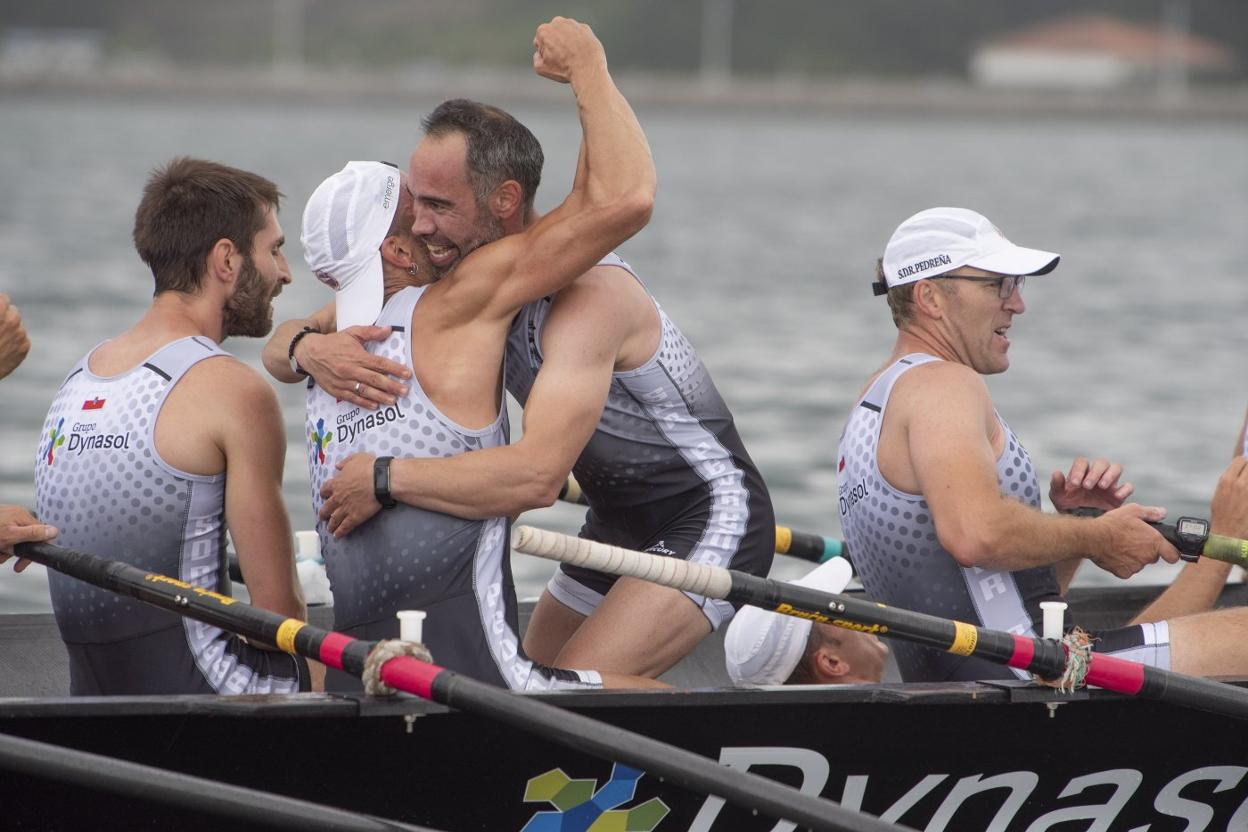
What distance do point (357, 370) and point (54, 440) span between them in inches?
32.8

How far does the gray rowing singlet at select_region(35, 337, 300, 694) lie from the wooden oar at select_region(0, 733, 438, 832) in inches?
28.4

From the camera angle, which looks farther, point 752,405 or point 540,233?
point 752,405

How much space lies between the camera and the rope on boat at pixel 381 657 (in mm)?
3848

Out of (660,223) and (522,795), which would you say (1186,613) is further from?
(660,223)

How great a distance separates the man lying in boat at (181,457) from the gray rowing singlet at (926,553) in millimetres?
1551

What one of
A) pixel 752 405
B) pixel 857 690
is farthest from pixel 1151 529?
pixel 752 405

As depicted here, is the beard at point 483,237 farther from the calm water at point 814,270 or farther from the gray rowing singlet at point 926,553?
the calm water at point 814,270

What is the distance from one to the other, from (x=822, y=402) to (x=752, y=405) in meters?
0.65

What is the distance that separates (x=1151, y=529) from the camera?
4.55m

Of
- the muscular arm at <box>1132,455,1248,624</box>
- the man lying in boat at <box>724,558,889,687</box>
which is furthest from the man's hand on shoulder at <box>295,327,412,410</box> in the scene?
the muscular arm at <box>1132,455,1248,624</box>

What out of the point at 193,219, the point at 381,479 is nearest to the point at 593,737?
the point at 381,479

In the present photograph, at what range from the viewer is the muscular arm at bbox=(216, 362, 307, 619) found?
170 inches

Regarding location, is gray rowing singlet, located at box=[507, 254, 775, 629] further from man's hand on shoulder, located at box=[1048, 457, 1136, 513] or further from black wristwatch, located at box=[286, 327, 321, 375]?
man's hand on shoulder, located at box=[1048, 457, 1136, 513]

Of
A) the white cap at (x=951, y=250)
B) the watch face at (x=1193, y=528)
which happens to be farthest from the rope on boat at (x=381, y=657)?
the watch face at (x=1193, y=528)
